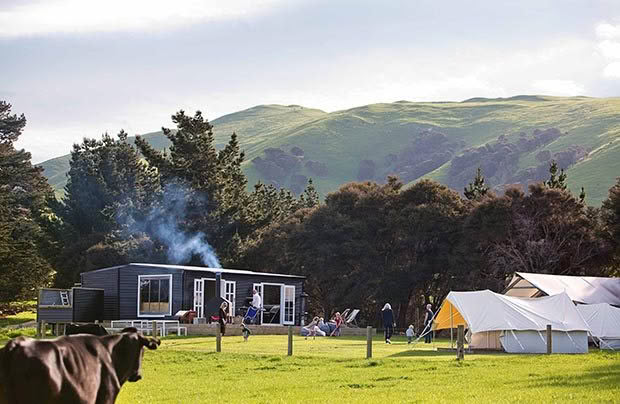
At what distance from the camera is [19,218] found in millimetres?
65625

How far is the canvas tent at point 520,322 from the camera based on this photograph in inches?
1142

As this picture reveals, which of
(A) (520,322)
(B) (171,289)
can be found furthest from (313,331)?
(A) (520,322)

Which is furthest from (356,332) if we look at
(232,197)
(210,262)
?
(232,197)

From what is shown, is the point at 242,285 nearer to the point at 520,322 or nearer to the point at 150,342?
the point at 520,322

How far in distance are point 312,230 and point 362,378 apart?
33.4 m

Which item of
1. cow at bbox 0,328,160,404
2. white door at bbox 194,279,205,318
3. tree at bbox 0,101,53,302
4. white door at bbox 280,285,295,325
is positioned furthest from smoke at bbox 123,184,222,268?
cow at bbox 0,328,160,404

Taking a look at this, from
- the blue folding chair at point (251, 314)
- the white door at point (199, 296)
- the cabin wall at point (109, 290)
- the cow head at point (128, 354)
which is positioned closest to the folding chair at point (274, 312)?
the white door at point (199, 296)

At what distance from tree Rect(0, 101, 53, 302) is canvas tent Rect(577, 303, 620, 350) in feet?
92.7

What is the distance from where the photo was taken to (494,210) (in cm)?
4638

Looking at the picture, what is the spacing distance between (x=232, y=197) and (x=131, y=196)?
10.3 m

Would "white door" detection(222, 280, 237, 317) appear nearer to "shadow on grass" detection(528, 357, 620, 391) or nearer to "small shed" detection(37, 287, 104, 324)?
"small shed" detection(37, 287, 104, 324)

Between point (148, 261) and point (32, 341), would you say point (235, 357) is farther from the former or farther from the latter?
point (148, 261)

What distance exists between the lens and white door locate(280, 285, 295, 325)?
4575cm

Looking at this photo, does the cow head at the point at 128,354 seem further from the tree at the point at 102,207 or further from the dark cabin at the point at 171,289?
the tree at the point at 102,207
